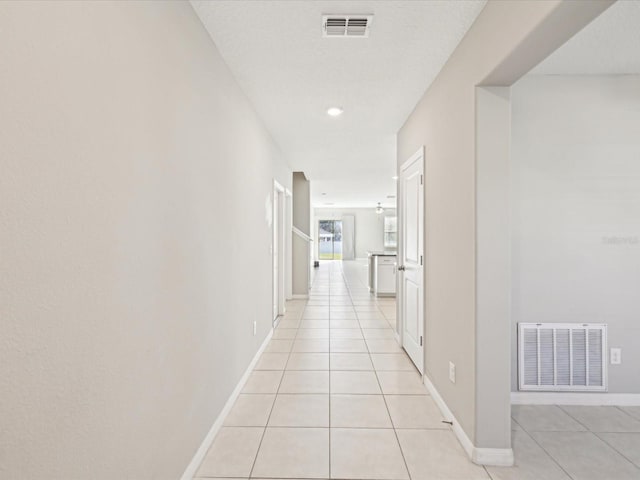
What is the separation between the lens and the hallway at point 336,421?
→ 1.98 meters

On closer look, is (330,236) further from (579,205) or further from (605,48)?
(605,48)

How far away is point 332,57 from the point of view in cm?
253

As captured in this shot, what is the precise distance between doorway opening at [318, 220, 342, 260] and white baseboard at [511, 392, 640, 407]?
14128mm

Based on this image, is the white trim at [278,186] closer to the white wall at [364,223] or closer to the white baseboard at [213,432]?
the white baseboard at [213,432]

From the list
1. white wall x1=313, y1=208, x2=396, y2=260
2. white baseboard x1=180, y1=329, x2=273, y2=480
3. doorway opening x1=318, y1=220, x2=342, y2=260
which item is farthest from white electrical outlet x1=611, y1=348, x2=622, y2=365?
doorway opening x1=318, y1=220, x2=342, y2=260

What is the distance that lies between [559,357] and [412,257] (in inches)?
59.1

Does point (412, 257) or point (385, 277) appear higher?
point (412, 257)

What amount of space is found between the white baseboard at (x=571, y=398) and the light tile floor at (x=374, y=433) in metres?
0.06

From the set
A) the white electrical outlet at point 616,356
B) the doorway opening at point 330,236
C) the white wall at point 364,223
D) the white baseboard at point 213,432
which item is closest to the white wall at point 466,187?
the white electrical outlet at point 616,356

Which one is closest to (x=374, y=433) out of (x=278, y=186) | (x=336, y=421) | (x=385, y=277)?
(x=336, y=421)

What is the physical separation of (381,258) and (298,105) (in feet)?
15.2

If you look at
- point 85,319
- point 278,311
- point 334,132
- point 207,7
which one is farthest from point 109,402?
point 278,311

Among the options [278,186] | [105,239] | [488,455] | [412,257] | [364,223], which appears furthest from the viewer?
[364,223]

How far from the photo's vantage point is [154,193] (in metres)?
1.50
